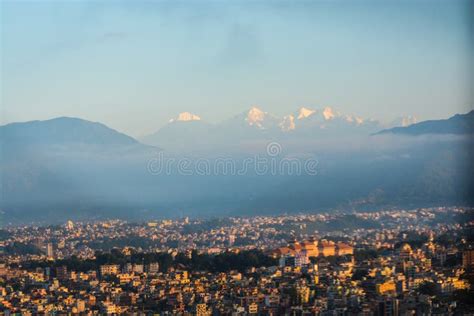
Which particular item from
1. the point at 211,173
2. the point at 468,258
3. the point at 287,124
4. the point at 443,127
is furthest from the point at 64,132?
the point at 468,258

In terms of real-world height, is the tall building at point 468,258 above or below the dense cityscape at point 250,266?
above

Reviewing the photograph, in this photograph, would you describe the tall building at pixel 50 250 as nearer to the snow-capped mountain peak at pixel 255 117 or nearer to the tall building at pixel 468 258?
the snow-capped mountain peak at pixel 255 117

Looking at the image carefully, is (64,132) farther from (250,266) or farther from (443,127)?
(443,127)

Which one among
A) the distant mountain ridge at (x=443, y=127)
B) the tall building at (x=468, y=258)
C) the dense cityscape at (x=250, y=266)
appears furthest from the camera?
the dense cityscape at (x=250, y=266)

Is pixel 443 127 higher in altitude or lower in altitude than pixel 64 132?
lower

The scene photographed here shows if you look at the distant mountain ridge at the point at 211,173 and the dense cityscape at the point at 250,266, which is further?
the distant mountain ridge at the point at 211,173

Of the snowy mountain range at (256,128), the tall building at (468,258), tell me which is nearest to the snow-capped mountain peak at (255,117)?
the snowy mountain range at (256,128)

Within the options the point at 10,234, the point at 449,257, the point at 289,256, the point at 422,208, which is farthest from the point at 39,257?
the point at 449,257
